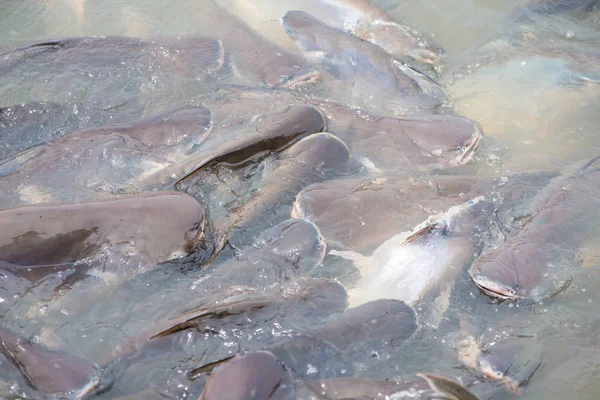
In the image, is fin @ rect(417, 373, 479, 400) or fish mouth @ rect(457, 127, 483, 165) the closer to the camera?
fin @ rect(417, 373, 479, 400)

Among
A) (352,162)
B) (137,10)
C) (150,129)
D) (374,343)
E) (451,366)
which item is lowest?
(451,366)

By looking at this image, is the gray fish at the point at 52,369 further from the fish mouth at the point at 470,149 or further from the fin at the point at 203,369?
the fish mouth at the point at 470,149

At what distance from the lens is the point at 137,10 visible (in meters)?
4.68

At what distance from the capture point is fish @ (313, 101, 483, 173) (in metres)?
3.44

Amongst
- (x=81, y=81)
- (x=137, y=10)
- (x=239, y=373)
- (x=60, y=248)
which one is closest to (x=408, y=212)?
(x=239, y=373)

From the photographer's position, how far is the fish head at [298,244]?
2787 mm

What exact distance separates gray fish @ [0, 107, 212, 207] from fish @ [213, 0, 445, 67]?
1514 mm

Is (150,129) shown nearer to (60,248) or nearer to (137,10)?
(60,248)

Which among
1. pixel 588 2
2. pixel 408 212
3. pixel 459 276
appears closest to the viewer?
pixel 459 276

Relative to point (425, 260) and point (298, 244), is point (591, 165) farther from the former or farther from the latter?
point (298, 244)

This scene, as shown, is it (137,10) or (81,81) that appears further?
(137,10)

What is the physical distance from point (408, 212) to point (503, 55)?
1980 mm

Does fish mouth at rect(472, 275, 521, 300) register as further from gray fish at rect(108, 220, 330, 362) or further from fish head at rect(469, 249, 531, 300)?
gray fish at rect(108, 220, 330, 362)

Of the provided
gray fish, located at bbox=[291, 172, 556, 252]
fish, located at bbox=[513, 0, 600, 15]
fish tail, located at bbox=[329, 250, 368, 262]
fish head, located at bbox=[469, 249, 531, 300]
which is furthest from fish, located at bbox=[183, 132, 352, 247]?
fish, located at bbox=[513, 0, 600, 15]
